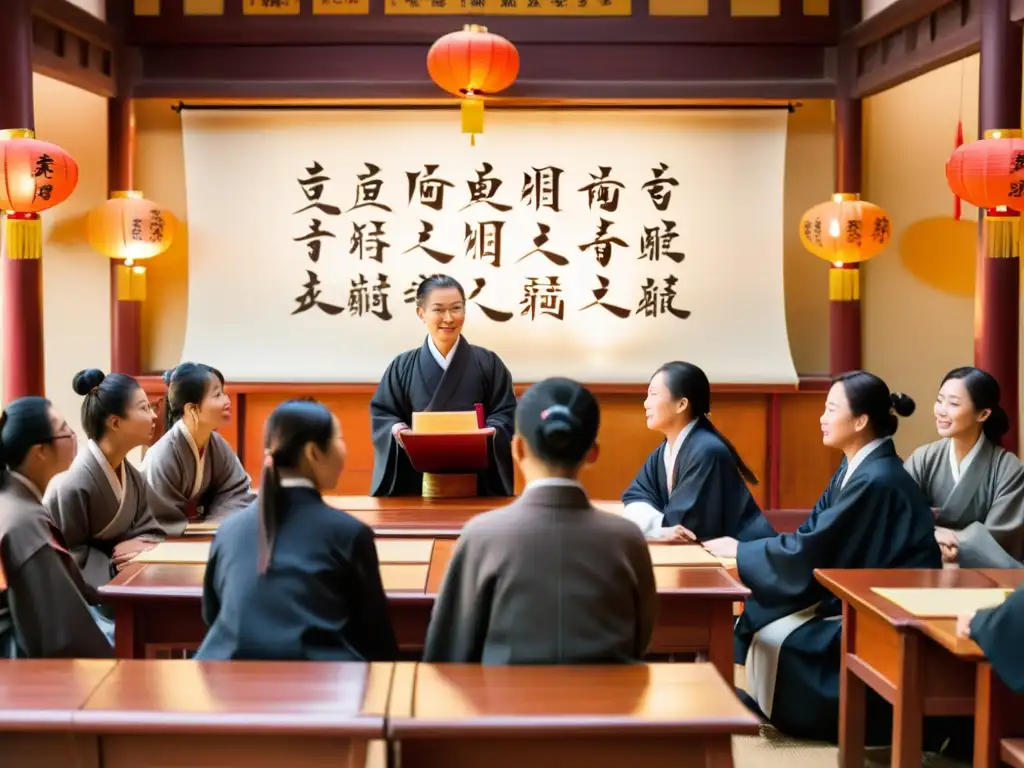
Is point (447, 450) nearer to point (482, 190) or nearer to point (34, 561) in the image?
point (34, 561)

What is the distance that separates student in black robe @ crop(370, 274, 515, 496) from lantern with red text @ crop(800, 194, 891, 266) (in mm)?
2753

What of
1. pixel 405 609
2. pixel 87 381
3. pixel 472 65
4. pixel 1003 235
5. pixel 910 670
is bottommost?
pixel 910 670

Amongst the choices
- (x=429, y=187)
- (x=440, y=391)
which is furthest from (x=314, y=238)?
(x=440, y=391)

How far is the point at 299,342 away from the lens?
795cm

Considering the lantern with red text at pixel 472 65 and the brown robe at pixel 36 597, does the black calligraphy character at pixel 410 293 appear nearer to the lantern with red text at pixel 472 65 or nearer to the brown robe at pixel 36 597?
the lantern with red text at pixel 472 65

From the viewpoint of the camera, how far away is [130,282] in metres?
7.55

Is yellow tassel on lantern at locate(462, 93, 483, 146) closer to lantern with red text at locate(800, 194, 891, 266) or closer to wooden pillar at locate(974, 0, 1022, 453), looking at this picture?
lantern with red text at locate(800, 194, 891, 266)

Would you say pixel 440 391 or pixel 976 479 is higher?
pixel 440 391

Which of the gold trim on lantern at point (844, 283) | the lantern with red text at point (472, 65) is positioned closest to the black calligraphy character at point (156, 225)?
the lantern with red text at point (472, 65)

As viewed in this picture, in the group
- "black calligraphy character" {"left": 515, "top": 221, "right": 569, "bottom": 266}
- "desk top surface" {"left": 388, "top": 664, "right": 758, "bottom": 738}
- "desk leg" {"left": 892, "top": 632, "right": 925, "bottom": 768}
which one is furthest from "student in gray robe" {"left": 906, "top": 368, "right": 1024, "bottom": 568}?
"black calligraphy character" {"left": 515, "top": 221, "right": 569, "bottom": 266}

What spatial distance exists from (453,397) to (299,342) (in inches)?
113

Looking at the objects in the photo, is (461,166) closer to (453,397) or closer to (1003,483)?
(453,397)

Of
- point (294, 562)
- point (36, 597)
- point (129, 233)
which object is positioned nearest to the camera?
point (294, 562)

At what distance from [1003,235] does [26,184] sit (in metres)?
4.70
